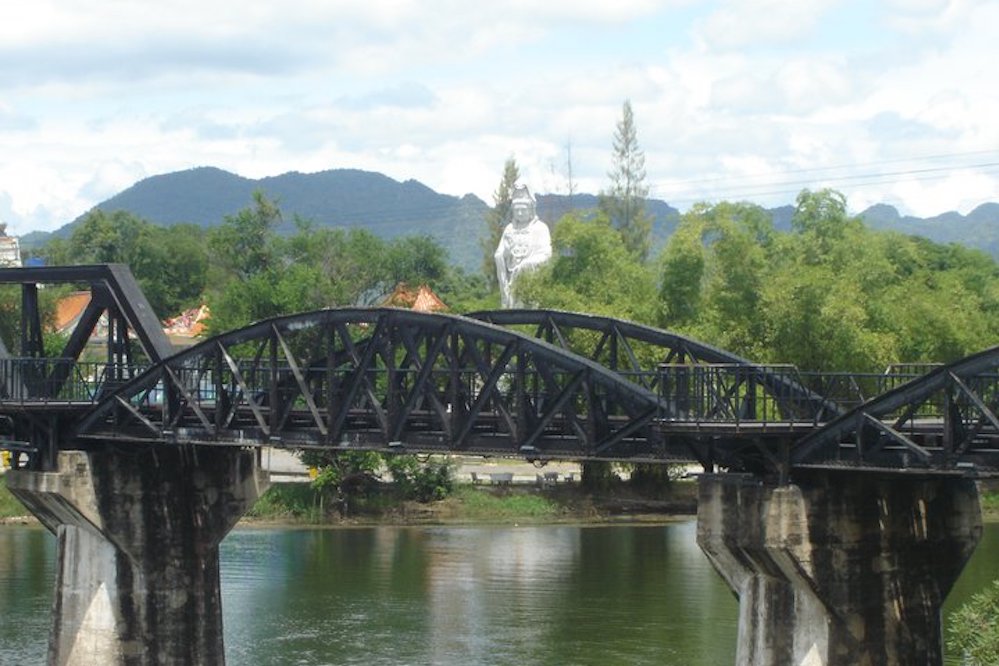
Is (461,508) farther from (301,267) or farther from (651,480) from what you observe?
(301,267)

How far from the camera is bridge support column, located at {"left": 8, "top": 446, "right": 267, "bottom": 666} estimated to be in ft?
160

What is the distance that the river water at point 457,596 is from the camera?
5616cm

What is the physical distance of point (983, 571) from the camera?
68625 millimetres

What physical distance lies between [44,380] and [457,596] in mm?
20557

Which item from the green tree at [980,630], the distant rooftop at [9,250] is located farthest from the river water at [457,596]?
the distant rooftop at [9,250]

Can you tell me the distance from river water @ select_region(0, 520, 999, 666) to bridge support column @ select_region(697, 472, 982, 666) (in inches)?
560

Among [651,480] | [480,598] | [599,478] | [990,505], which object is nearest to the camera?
[480,598]

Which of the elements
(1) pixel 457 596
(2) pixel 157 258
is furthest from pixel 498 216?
(1) pixel 457 596

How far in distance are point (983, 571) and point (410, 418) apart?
30.0m

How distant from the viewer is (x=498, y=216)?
170750 millimetres

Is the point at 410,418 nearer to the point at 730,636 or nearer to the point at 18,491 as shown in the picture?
the point at 18,491

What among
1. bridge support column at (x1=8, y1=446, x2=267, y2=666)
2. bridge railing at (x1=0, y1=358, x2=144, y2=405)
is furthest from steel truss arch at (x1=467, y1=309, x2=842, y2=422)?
bridge railing at (x1=0, y1=358, x2=144, y2=405)

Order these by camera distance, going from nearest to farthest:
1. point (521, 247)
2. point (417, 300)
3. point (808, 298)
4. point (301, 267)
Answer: point (808, 298)
point (521, 247)
point (301, 267)
point (417, 300)

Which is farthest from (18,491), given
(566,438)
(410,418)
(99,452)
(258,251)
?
(258,251)
